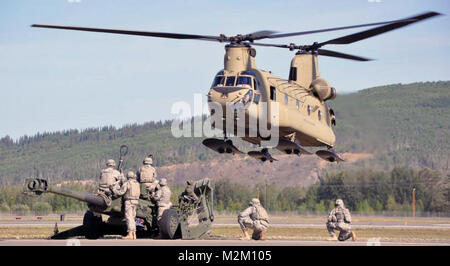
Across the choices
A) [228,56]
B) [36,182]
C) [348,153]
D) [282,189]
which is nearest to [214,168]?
[282,189]

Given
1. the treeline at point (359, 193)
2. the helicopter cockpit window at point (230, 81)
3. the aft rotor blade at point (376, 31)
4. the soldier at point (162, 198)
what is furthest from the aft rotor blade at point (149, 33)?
the treeline at point (359, 193)

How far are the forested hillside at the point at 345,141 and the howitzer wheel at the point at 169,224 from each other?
1406cm

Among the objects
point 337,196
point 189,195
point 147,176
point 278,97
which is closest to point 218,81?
point 278,97

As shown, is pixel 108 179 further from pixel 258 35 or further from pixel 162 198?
pixel 258 35

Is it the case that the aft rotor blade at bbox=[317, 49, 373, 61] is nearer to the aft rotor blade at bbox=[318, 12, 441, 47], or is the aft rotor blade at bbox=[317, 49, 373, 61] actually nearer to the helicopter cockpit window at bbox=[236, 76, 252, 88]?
the aft rotor blade at bbox=[318, 12, 441, 47]

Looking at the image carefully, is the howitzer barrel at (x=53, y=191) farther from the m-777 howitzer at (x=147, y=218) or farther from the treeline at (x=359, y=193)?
the treeline at (x=359, y=193)

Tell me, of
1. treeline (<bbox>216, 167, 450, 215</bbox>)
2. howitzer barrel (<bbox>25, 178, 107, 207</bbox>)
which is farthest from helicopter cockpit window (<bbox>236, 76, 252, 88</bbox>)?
treeline (<bbox>216, 167, 450, 215</bbox>)

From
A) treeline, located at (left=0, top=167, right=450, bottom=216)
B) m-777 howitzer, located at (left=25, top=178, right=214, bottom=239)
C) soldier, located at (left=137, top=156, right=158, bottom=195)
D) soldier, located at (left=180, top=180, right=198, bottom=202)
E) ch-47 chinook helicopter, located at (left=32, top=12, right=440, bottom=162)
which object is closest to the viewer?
m-777 howitzer, located at (left=25, top=178, right=214, bottom=239)

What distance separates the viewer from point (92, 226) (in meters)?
24.4

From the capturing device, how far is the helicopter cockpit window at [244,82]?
28906 mm

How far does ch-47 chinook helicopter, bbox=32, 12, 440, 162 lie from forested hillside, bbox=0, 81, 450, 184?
1508 mm

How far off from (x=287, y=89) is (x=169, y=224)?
417 inches

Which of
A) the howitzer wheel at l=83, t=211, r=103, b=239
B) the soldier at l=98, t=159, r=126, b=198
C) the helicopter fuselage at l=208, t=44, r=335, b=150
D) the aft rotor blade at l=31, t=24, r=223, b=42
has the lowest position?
the howitzer wheel at l=83, t=211, r=103, b=239

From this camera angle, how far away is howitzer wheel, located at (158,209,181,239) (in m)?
23.1
